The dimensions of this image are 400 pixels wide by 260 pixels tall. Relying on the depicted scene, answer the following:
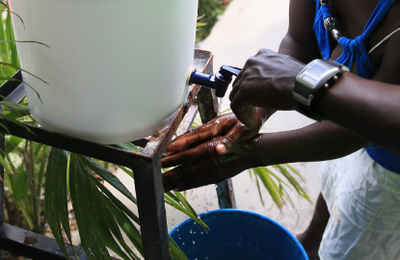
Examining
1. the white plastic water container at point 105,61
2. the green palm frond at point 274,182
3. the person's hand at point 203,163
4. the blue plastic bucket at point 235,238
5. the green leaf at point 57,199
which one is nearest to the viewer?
the white plastic water container at point 105,61

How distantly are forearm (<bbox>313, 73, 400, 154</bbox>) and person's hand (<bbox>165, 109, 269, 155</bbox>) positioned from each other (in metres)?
0.31

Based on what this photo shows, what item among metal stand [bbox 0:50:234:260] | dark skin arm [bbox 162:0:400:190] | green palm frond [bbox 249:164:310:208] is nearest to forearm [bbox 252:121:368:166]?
dark skin arm [bbox 162:0:400:190]

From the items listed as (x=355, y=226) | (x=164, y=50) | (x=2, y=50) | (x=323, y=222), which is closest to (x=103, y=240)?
(x=164, y=50)

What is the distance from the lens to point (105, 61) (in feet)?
2.30

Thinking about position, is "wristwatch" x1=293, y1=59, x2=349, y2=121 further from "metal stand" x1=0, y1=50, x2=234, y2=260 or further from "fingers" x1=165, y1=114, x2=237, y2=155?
"fingers" x1=165, y1=114, x2=237, y2=155

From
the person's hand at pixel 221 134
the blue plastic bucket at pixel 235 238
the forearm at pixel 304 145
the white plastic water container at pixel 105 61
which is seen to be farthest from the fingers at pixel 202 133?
the blue plastic bucket at pixel 235 238

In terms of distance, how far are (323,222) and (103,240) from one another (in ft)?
3.09

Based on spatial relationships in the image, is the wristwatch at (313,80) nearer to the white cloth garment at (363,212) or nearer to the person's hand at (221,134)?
the person's hand at (221,134)

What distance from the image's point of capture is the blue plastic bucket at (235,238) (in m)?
1.40

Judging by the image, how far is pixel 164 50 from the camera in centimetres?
76

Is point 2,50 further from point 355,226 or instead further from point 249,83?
point 355,226

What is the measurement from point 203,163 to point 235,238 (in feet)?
1.89

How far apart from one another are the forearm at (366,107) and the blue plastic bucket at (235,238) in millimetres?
700

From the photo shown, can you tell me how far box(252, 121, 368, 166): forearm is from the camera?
998 millimetres
